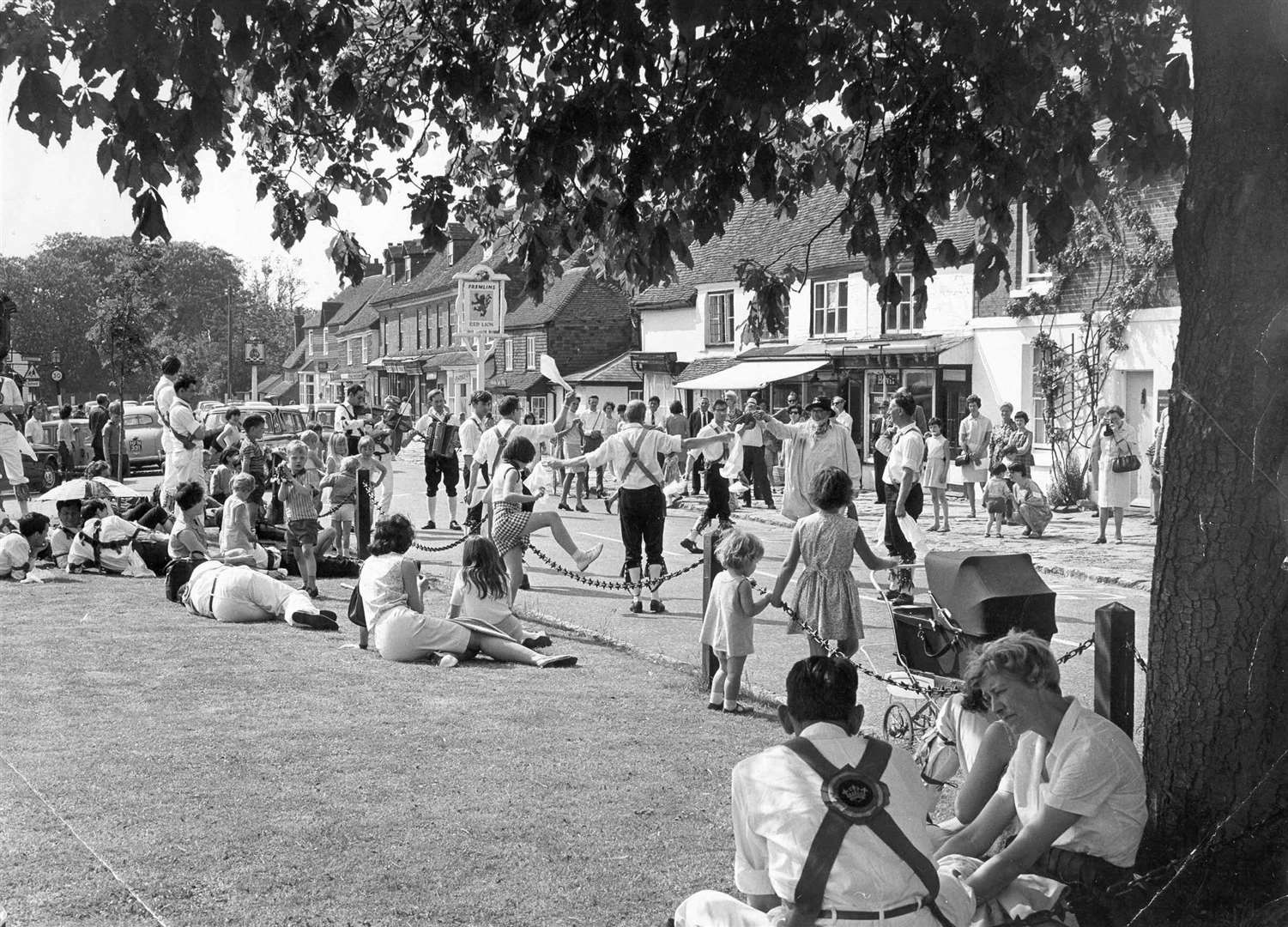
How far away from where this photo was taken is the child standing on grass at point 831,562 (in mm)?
8125

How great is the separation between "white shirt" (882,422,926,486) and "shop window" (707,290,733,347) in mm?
24662

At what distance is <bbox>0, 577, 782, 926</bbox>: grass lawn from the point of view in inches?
198

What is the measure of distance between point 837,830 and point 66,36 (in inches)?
139

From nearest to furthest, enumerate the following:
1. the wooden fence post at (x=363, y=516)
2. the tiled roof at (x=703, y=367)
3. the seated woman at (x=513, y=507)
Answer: the seated woman at (x=513, y=507)
the wooden fence post at (x=363, y=516)
the tiled roof at (x=703, y=367)

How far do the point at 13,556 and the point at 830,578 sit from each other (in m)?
9.05

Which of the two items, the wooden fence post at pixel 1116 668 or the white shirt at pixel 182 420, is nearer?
the wooden fence post at pixel 1116 668

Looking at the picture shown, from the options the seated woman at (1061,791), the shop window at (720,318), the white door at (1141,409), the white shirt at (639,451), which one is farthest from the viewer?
the shop window at (720,318)

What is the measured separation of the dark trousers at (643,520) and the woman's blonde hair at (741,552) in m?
4.81

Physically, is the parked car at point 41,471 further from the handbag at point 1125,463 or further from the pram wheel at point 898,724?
the pram wheel at point 898,724

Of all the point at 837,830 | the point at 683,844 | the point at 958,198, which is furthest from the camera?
the point at 958,198

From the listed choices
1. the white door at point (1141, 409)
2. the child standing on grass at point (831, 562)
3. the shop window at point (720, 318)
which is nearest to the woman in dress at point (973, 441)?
the white door at point (1141, 409)

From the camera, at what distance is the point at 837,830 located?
12.0 feet

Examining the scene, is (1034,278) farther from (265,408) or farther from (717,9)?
(717,9)

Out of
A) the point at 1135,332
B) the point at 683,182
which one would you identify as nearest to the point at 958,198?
the point at 683,182
